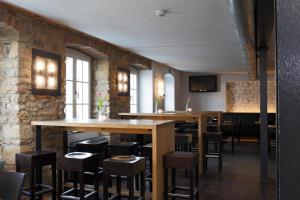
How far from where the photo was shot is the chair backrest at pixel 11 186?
206cm

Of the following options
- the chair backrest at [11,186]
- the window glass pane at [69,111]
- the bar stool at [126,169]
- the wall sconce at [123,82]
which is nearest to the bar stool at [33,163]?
the bar stool at [126,169]

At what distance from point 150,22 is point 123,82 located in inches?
105

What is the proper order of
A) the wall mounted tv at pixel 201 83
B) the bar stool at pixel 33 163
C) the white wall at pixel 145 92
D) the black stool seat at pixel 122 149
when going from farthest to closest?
the wall mounted tv at pixel 201 83, the white wall at pixel 145 92, the black stool seat at pixel 122 149, the bar stool at pixel 33 163

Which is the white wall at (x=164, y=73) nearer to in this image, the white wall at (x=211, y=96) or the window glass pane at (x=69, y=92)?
the white wall at (x=211, y=96)

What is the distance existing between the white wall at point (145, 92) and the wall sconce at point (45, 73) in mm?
4107

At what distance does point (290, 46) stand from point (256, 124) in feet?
36.7

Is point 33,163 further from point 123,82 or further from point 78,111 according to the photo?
point 123,82

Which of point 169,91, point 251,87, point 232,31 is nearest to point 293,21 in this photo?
point 232,31

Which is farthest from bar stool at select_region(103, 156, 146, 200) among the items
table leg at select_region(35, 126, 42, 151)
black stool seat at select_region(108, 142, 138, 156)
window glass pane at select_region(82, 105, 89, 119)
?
window glass pane at select_region(82, 105, 89, 119)

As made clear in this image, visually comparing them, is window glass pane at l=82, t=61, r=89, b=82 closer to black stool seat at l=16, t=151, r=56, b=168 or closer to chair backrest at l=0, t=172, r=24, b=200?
black stool seat at l=16, t=151, r=56, b=168

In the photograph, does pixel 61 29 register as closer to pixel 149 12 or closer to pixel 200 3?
pixel 149 12

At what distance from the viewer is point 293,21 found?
22.6 inches

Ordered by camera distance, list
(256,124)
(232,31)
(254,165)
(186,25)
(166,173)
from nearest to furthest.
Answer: (166,173) < (186,25) < (232,31) < (254,165) < (256,124)

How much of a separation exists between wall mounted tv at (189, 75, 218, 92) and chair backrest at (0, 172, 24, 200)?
10800 millimetres
